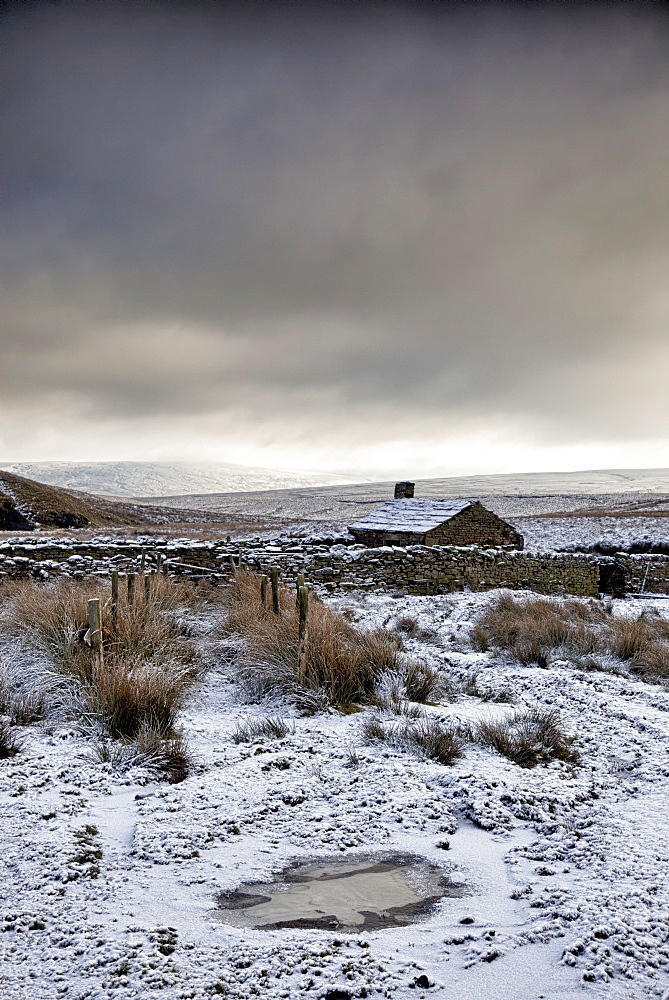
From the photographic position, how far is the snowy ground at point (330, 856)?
2559 millimetres

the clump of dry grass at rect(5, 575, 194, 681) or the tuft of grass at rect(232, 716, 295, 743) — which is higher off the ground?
the clump of dry grass at rect(5, 575, 194, 681)

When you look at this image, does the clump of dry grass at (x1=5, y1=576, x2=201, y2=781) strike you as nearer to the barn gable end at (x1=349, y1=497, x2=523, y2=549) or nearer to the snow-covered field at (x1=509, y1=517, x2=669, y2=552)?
the barn gable end at (x1=349, y1=497, x2=523, y2=549)

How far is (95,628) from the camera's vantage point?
18.8ft

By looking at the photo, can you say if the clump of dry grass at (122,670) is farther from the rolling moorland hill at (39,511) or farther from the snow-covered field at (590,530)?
the rolling moorland hill at (39,511)

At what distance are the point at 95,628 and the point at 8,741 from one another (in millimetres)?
1249

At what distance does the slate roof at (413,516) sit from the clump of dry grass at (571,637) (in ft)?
24.2

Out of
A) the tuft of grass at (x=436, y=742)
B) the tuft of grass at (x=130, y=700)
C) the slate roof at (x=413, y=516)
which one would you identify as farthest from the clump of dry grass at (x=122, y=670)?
the slate roof at (x=413, y=516)

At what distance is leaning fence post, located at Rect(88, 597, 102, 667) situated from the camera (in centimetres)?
569

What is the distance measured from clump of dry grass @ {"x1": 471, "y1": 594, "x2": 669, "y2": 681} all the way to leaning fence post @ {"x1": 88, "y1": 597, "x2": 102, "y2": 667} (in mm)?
5238

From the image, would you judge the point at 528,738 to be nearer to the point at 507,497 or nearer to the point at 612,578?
the point at 612,578

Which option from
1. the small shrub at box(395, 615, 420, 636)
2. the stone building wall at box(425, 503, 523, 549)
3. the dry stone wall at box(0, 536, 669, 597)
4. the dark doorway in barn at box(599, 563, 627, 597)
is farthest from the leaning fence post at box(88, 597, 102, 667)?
the dark doorway in barn at box(599, 563, 627, 597)

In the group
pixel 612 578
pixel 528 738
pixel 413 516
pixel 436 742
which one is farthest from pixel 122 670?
A: pixel 612 578

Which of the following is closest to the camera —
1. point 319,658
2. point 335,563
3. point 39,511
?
point 319,658

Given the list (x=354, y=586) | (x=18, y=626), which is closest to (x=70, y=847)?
(x=18, y=626)
